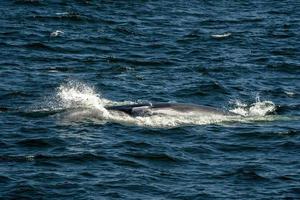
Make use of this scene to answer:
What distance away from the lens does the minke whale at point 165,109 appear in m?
34.8

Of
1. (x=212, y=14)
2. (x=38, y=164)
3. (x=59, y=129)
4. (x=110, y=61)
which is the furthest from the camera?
(x=212, y=14)

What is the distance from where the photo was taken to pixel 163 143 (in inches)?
1251

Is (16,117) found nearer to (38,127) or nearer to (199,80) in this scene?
(38,127)

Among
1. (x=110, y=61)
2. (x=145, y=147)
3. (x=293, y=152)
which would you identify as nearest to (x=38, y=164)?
(x=145, y=147)

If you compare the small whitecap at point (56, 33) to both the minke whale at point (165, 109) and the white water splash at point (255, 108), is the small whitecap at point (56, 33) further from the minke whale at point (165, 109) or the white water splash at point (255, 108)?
the minke whale at point (165, 109)

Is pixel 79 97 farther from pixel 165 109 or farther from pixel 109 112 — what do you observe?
pixel 165 109

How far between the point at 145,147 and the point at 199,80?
541 inches

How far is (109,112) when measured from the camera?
116ft

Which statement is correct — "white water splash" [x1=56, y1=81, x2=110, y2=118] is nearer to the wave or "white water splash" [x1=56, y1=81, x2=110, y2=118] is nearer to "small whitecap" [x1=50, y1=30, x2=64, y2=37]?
the wave

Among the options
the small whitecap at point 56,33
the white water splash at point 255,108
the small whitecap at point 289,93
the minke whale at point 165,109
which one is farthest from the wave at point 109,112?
the small whitecap at point 56,33

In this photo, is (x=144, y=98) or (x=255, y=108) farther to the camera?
(x=144, y=98)

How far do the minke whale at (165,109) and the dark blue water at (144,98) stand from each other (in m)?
0.37

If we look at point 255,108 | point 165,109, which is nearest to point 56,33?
point 255,108

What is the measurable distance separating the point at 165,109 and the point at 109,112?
7.83 ft
